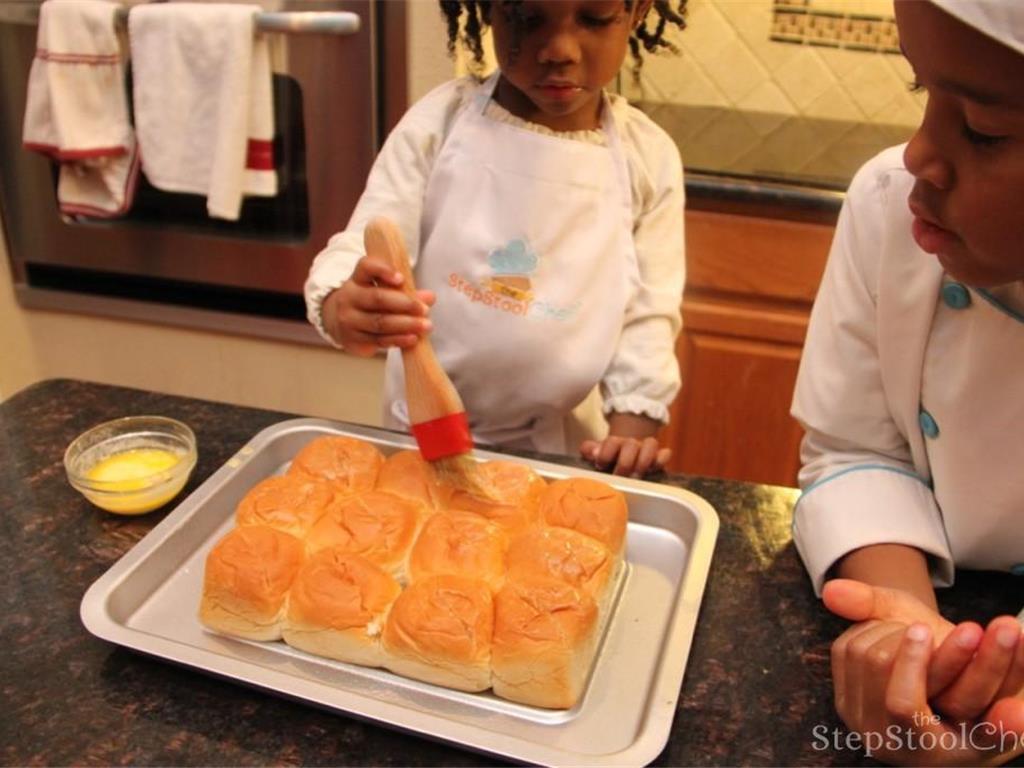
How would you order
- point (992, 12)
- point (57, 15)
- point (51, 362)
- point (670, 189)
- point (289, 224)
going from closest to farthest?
point (992, 12) → point (670, 189) → point (57, 15) → point (289, 224) → point (51, 362)

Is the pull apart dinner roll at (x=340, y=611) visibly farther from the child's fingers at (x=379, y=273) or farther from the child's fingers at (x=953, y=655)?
the child's fingers at (x=953, y=655)

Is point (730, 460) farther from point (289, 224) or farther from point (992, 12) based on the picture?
point (992, 12)

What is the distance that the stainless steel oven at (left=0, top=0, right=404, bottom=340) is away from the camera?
151 centimetres

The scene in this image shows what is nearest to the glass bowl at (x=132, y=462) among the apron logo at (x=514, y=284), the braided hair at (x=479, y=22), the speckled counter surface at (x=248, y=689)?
the speckled counter surface at (x=248, y=689)

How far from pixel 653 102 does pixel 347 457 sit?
→ 4.53ft

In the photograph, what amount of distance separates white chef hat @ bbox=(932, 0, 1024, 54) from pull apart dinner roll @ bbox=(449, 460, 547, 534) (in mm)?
504

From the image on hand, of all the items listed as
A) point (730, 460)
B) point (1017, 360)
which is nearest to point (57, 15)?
point (730, 460)

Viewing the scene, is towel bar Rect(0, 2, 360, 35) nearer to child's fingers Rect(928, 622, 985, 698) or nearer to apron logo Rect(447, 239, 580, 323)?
apron logo Rect(447, 239, 580, 323)

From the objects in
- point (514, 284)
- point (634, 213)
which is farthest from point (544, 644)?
point (634, 213)

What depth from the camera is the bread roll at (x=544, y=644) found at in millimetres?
624

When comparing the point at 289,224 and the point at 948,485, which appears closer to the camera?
the point at 948,485

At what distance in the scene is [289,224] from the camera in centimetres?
166

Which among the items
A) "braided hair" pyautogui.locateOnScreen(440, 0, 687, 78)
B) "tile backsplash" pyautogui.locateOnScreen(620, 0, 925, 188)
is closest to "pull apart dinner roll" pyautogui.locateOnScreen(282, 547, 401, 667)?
"braided hair" pyautogui.locateOnScreen(440, 0, 687, 78)

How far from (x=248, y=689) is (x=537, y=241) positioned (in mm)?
603
